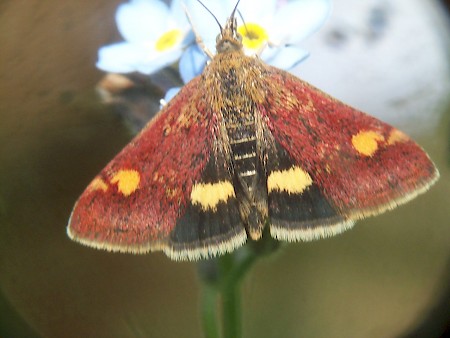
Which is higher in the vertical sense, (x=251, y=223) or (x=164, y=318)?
(x=251, y=223)

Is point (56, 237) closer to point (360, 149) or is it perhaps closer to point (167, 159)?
point (167, 159)

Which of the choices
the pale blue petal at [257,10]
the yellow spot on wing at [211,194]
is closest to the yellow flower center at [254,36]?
the pale blue petal at [257,10]

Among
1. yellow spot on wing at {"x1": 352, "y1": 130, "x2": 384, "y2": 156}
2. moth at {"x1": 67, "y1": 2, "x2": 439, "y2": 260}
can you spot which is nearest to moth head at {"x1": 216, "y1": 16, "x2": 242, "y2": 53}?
moth at {"x1": 67, "y1": 2, "x2": 439, "y2": 260}

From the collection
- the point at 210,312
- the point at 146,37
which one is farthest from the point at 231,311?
the point at 146,37

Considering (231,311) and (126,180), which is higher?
(126,180)

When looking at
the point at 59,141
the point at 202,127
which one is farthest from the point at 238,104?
the point at 59,141

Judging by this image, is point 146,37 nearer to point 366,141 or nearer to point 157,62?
point 157,62
